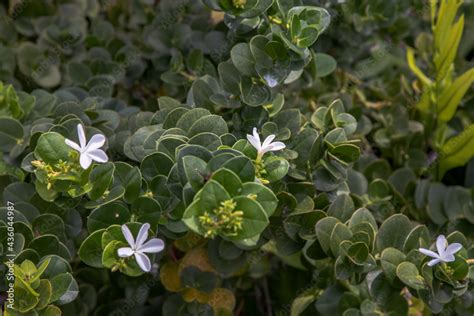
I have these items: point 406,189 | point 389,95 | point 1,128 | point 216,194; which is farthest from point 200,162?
point 389,95

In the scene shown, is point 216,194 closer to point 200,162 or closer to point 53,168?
point 200,162

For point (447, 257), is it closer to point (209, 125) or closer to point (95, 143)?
point (209, 125)

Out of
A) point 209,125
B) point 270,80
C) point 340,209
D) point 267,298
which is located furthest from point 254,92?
point 267,298

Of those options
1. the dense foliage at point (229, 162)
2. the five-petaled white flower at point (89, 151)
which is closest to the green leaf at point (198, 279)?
the dense foliage at point (229, 162)

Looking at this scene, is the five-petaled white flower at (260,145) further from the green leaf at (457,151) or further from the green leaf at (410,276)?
the green leaf at (457,151)

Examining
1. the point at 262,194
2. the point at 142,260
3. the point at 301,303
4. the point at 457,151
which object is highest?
the point at 262,194

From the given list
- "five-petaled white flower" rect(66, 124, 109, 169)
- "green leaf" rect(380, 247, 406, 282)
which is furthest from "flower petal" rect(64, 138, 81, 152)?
"green leaf" rect(380, 247, 406, 282)

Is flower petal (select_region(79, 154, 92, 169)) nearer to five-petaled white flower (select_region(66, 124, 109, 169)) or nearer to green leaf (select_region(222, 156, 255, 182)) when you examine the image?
five-petaled white flower (select_region(66, 124, 109, 169))
